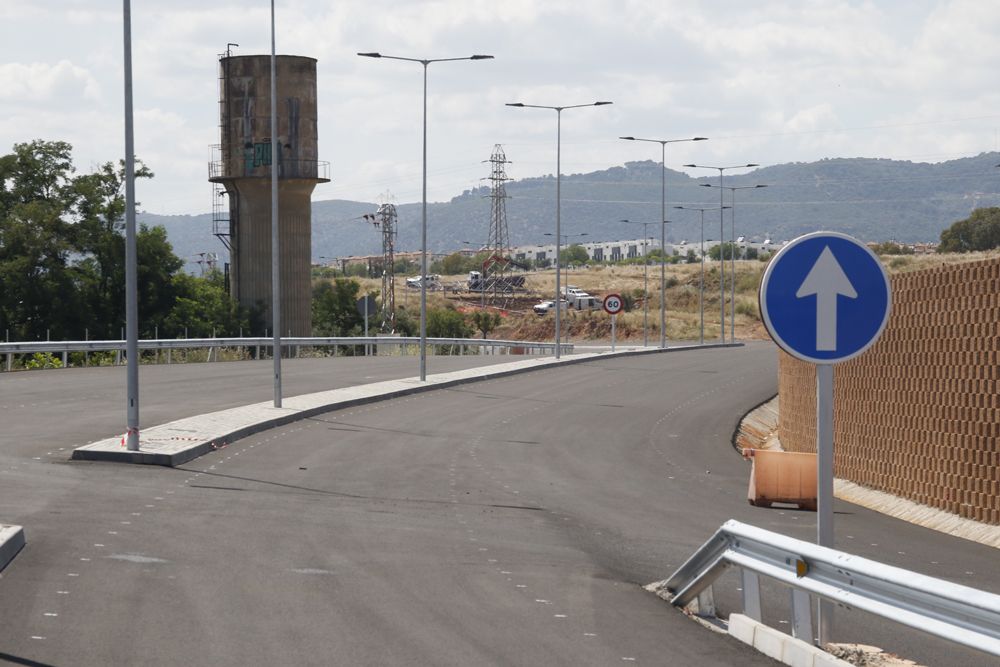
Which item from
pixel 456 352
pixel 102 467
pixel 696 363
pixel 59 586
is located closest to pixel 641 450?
pixel 102 467

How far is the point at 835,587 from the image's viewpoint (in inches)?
288

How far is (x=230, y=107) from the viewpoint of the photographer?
75250mm

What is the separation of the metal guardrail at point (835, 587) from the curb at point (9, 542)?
5103 mm

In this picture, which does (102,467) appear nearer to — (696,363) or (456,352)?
(696,363)

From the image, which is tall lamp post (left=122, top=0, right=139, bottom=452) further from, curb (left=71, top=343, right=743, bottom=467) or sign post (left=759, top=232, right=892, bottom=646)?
sign post (left=759, top=232, right=892, bottom=646)

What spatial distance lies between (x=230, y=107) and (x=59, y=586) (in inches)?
2676

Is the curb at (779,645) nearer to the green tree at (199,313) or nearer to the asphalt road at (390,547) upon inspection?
the asphalt road at (390,547)

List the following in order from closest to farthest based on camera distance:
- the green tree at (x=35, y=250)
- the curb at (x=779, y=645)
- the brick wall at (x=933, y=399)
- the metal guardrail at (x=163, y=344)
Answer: the curb at (x=779, y=645) → the brick wall at (x=933, y=399) → the metal guardrail at (x=163, y=344) → the green tree at (x=35, y=250)

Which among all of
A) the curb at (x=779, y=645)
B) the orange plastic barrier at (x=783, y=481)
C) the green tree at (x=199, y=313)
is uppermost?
the green tree at (x=199, y=313)

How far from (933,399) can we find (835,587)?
9.84m

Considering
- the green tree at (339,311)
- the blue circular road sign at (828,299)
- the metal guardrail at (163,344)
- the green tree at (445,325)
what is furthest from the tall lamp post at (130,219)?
the green tree at (445,325)

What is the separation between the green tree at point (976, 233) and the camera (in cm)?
12446

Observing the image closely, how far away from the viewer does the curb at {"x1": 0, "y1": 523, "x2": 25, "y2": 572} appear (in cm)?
1061

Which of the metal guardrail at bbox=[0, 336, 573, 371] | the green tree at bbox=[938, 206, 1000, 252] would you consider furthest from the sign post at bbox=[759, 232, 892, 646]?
the green tree at bbox=[938, 206, 1000, 252]
